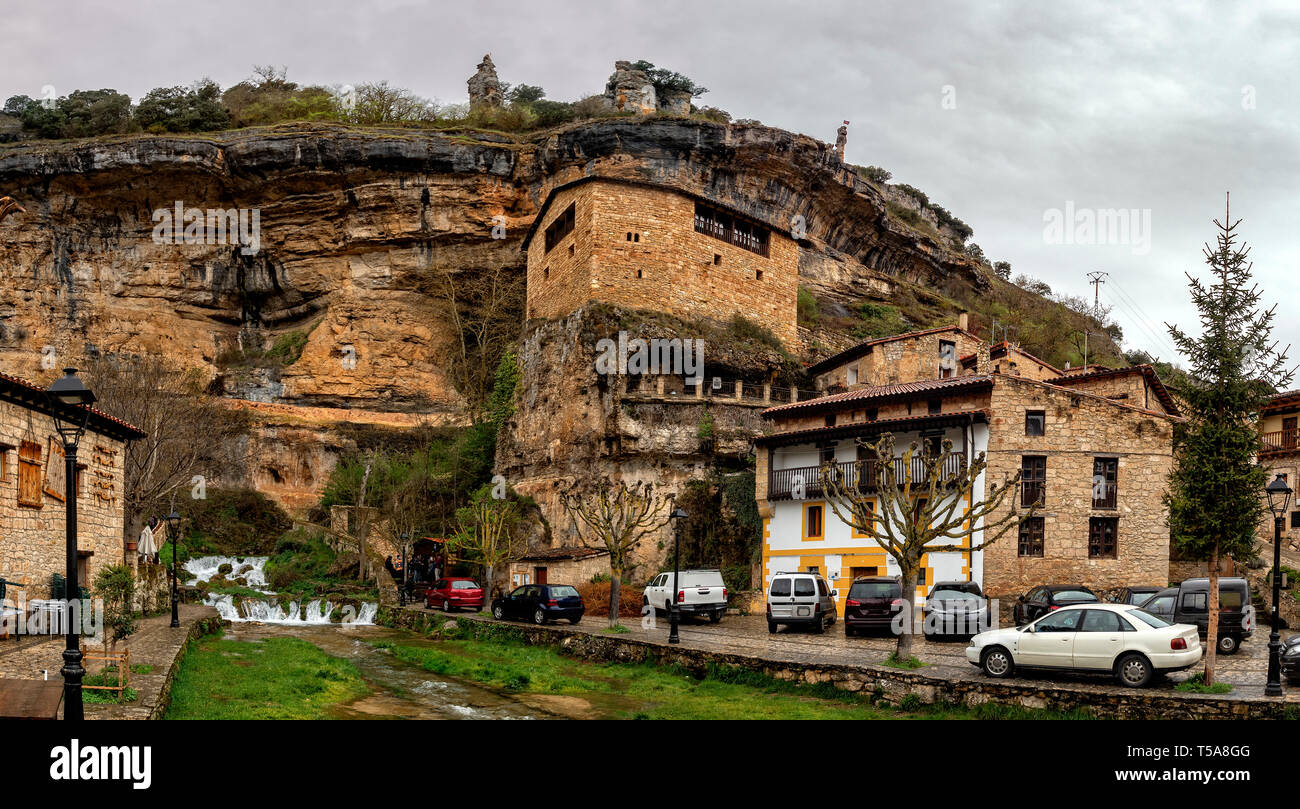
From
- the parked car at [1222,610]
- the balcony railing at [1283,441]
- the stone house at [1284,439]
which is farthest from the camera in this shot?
the balcony railing at [1283,441]

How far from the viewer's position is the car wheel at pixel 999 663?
1662 centimetres

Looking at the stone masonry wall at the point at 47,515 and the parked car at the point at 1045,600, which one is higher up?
the stone masonry wall at the point at 47,515

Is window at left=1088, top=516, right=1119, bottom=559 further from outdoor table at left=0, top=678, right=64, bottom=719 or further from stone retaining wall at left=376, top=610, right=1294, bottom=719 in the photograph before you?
outdoor table at left=0, top=678, right=64, bottom=719

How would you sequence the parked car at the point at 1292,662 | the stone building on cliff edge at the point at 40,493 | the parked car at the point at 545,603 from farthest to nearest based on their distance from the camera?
1. the parked car at the point at 545,603
2. the stone building on cliff edge at the point at 40,493
3. the parked car at the point at 1292,662

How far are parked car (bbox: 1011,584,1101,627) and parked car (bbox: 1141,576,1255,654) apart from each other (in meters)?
2.11

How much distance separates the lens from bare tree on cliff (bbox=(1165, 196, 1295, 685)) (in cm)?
1620

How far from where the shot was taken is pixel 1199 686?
15273mm

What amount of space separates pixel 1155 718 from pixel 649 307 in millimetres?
28919

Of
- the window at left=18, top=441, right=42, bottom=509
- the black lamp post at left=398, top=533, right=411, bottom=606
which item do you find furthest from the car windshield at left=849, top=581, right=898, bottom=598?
the black lamp post at left=398, top=533, right=411, bottom=606

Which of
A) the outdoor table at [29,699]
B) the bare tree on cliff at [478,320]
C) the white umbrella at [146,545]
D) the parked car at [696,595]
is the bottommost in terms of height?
the parked car at [696,595]

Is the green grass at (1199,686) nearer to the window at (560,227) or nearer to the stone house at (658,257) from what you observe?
the stone house at (658,257)

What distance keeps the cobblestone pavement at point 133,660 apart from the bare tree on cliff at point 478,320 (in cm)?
2940

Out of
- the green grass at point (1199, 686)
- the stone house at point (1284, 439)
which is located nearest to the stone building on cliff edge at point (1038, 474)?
the green grass at point (1199, 686)
